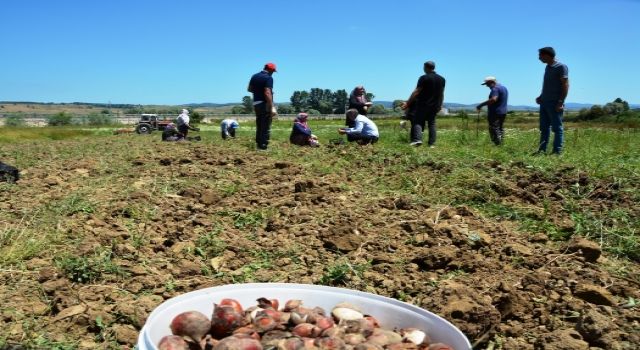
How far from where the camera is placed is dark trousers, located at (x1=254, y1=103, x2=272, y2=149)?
908cm

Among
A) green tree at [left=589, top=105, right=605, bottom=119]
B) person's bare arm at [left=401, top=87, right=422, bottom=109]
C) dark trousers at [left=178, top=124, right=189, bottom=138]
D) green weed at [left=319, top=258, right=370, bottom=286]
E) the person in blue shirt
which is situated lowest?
green weed at [left=319, top=258, right=370, bottom=286]

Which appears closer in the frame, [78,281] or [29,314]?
[29,314]

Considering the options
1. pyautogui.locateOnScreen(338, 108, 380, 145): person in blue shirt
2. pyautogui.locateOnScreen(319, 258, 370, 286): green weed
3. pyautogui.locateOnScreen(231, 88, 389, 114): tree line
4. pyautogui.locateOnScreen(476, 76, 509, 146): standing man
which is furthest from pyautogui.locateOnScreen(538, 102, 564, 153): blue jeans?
pyautogui.locateOnScreen(231, 88, 389, 114): tree line

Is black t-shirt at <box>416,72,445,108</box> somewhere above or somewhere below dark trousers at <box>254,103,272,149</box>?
above

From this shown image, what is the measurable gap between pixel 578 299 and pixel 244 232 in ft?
7.36

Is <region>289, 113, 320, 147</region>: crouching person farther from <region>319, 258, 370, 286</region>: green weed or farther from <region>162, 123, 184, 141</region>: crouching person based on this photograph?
<region>319, 258, 370, 286</region>: green weed

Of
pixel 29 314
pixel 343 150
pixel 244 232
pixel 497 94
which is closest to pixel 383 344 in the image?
pixel 29 314

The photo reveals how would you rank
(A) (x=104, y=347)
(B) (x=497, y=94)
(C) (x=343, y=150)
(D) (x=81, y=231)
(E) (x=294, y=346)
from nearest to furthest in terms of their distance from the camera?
(E) (x=294, y=346) → (A) (x=104, y=347) → (D) (x=81, y=231) → (C) (x=343, y=150) → (B) (x=497, y=94)

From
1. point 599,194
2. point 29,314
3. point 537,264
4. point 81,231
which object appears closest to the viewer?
point 29,314

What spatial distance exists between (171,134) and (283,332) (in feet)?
39.3

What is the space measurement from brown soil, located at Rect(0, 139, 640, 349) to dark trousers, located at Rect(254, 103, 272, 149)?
3.66 m

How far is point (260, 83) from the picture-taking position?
357 inches

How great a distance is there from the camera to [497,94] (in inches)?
382

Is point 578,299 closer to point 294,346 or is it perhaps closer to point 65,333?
point 294,346
